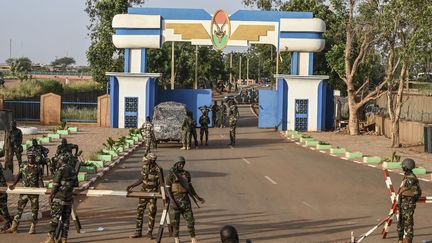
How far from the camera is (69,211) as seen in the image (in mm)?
11945

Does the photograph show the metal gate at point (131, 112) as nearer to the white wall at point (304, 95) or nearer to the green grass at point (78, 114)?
the green grass at point (78, 114)

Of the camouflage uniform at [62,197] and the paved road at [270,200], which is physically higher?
the camouflage uniform at [62,197]

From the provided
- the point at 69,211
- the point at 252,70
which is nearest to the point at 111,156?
the point at 69,211

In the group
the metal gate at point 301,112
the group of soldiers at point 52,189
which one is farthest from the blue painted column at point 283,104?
the group of soldiers at point 52,189

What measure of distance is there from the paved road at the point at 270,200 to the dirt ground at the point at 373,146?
297cm

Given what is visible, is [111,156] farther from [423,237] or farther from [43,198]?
[423,237]

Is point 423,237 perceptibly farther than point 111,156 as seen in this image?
No

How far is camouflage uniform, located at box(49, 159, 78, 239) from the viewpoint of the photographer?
11.7 metres

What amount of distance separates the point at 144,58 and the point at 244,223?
30.6 meters

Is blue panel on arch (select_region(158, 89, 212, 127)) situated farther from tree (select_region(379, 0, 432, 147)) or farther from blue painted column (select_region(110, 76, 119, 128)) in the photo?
tree (select_region(379, 0, 432, 147))

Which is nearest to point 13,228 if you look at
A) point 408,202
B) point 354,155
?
point 408,202

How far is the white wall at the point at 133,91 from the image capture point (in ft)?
143

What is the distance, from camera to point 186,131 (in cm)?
3089

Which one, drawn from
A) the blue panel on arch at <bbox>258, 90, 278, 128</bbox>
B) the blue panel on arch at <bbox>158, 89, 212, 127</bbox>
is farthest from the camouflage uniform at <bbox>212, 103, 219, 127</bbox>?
the blue panel on arch at <bbox>258, 90, 278, 128</bbox>
